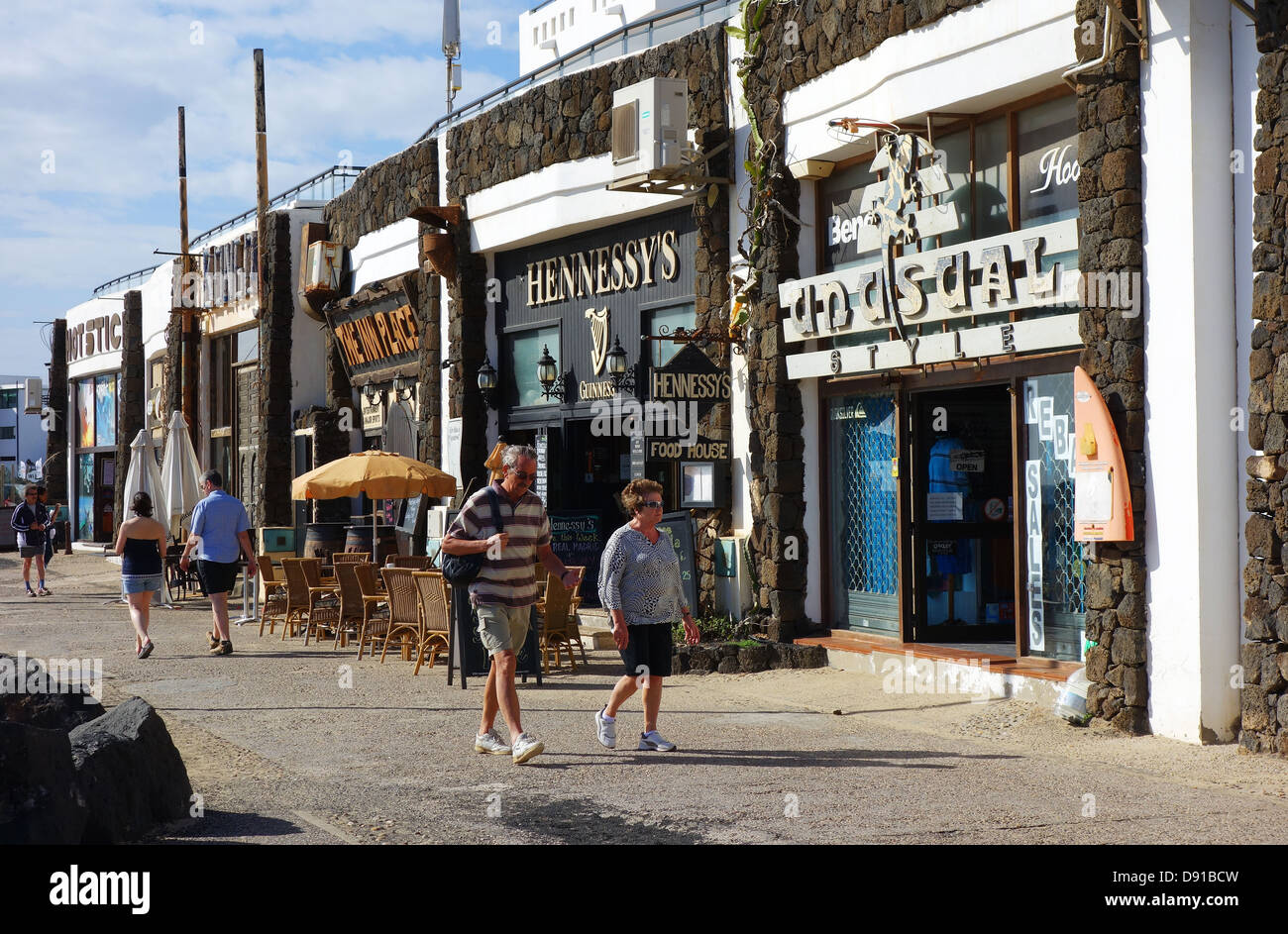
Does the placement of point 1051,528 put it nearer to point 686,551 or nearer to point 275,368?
point 686,551

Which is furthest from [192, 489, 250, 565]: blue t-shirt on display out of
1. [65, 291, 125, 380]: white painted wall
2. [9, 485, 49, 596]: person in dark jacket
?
[65, 291, 125, 380]: white painted wall

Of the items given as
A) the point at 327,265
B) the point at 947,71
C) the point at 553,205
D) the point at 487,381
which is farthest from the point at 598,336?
the point at 327,265

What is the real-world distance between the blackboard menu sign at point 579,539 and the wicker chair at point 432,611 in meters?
3.20

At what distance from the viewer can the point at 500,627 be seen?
26.6 ft

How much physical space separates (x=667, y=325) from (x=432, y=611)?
4.61 m

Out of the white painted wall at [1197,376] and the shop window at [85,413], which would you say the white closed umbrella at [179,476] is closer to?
the white painted wall at [1197,376]

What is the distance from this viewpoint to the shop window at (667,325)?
15.0 metres

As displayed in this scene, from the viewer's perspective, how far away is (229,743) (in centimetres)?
877

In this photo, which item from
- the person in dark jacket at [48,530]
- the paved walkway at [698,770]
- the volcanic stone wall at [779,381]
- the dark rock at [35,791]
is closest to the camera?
the dark rock at [35,791]

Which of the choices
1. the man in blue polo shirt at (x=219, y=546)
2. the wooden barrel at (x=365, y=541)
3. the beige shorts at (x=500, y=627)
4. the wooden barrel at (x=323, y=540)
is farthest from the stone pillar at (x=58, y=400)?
the beige shorts at (x=500, y=627)

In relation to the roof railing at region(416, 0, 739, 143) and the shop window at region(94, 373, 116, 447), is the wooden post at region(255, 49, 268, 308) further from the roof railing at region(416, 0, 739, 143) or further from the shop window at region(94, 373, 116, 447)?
the shop window at region(94, 373, 116, 447)

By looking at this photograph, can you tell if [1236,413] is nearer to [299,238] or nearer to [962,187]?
[962,187]

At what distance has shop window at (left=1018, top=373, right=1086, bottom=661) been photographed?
34.3ft
